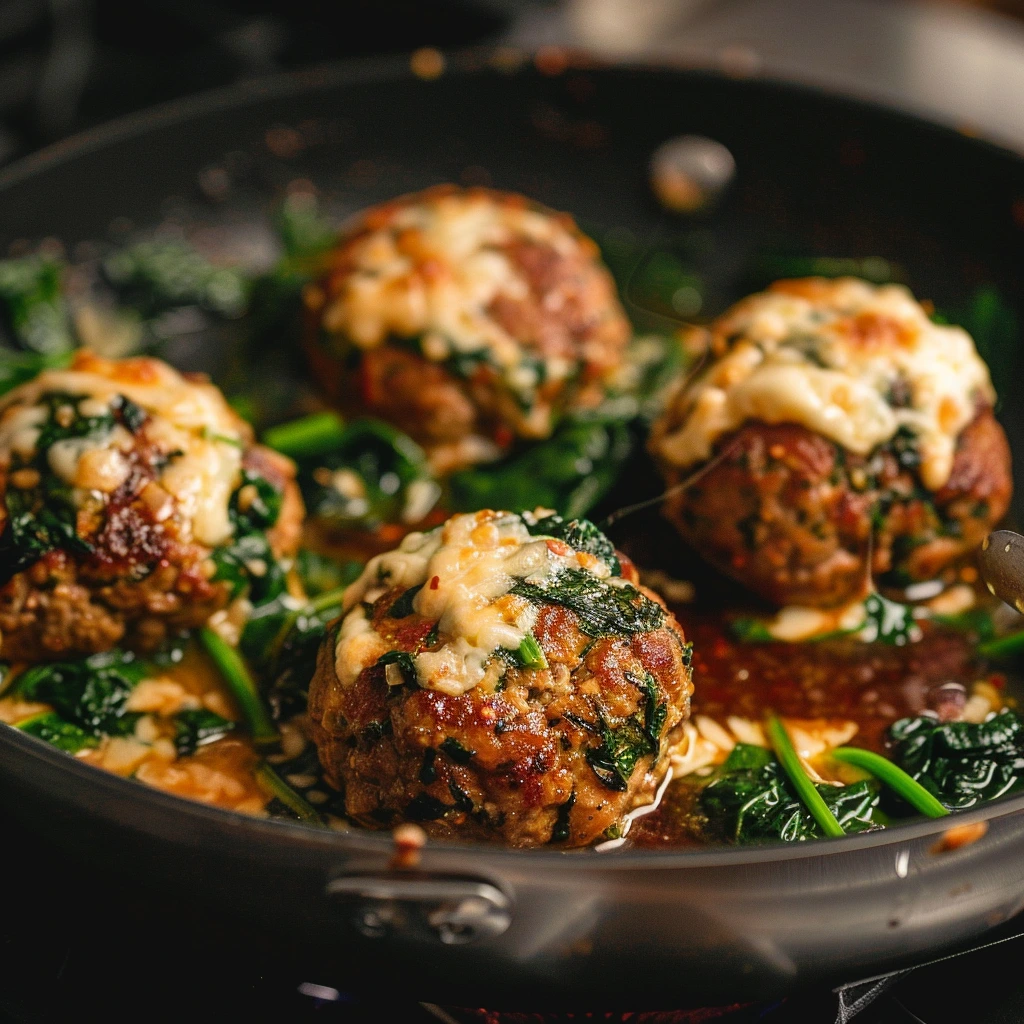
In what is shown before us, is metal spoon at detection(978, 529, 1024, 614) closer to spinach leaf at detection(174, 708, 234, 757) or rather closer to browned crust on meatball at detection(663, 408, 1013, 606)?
browned crust on meatball at detection(663, 408, 1013, 606)

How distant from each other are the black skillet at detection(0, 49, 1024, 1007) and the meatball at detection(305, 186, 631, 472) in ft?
1.32

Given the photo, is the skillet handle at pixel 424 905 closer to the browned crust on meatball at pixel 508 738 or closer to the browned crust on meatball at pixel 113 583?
the browned crust on meatball at pixel 508 738

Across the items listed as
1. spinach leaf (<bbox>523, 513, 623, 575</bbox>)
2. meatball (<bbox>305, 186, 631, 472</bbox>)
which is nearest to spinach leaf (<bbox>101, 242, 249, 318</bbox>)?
meatball (<bbox>305, 186, 631, 472</bbox>)

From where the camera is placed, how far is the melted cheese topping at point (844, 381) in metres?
2.43

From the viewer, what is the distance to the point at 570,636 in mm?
1987

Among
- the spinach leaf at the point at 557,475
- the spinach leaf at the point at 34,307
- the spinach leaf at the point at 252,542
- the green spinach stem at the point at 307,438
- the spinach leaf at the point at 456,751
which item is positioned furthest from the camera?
the spinach leaf at the point at 34,307

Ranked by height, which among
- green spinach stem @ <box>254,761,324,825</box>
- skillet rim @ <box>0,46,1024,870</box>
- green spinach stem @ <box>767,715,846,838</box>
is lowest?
green spinach stem @ <box>254,761,324,825</box>

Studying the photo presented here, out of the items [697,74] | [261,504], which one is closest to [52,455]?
[261,504]

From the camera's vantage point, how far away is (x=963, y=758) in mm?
2318

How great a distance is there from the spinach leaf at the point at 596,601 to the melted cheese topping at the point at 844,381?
1.81 ft

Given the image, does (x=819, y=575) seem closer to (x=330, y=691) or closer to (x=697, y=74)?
(x=330, y=691)

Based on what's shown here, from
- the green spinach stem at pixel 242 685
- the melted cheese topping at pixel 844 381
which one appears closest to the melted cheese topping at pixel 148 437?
the green spinach stem at pixel 242 685

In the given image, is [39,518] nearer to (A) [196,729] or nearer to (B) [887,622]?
(A) [196,729]

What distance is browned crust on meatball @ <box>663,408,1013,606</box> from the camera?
2.44 meters
